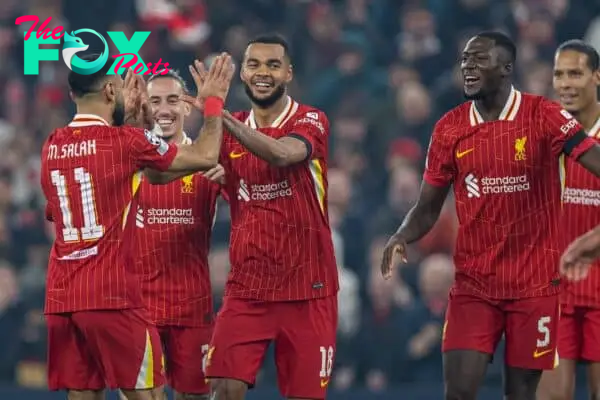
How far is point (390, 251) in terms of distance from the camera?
9.23m

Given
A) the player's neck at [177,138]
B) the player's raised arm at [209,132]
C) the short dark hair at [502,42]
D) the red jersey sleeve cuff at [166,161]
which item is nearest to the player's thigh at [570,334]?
the short dark hair at [502,42]

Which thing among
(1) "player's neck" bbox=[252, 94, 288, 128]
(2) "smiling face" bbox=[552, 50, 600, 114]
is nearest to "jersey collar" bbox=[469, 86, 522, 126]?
(2) "smiling face" bbox=[552, 50, 600, 114]

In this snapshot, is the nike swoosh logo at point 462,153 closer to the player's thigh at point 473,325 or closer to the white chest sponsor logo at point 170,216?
the player's thigh at point 473,325

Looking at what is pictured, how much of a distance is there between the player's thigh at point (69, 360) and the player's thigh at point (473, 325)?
2096 millimetres

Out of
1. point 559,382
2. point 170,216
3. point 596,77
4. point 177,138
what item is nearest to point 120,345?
point 170,216

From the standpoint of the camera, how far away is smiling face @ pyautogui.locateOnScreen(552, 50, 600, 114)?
998cm

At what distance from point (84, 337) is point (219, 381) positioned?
1.02 meters

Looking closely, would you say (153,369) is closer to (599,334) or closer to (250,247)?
(250,247)

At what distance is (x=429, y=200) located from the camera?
30.9ft

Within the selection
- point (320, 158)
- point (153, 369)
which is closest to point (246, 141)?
point (320, 158)

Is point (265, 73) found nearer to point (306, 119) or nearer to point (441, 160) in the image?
point (306, 119)

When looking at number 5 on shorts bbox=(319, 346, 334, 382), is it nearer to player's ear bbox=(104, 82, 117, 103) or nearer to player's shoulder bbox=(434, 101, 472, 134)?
player's shoulder bbox=(434, 101, 472, 134)

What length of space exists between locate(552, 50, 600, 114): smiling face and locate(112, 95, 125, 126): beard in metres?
2.99

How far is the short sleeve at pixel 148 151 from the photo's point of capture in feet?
27.2
